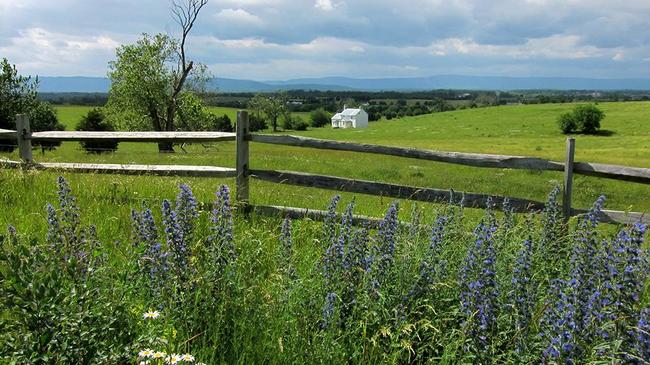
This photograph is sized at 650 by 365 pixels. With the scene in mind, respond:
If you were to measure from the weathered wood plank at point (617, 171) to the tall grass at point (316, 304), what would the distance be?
2.84 meters

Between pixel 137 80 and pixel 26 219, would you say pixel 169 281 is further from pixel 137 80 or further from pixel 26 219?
pixel 137 80

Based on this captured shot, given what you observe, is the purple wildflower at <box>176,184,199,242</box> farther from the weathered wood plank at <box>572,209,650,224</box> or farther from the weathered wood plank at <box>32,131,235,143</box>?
the weathered wood plank at <box>572,209,650,224</box>

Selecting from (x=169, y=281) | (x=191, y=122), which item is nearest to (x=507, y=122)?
(x=191, y=122)

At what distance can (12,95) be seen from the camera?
35.9 metres

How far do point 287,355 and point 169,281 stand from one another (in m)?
0.87

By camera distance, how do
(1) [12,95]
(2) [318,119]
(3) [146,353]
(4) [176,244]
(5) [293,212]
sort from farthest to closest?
(2) [318,119] < (1) [12,95] < (5) [293,212] < (4) [176,244] < (3) [146,353]

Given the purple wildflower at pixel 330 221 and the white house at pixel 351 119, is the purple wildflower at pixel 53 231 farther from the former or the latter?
the white house at pixel 351 119

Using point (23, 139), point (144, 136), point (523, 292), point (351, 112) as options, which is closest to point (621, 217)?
point (523, 292)

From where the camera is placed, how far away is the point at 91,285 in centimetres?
303

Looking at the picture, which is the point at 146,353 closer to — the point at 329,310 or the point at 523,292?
the point at 329,310

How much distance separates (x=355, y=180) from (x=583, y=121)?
5804cm

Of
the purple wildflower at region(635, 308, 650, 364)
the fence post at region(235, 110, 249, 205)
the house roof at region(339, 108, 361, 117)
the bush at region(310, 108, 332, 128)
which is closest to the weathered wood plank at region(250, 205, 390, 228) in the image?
the fence post at region(235, 110, 249, 205)

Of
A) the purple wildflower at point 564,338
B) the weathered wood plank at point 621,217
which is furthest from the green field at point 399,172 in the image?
the purple wildflower at point 564,338

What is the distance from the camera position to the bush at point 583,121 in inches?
2276
